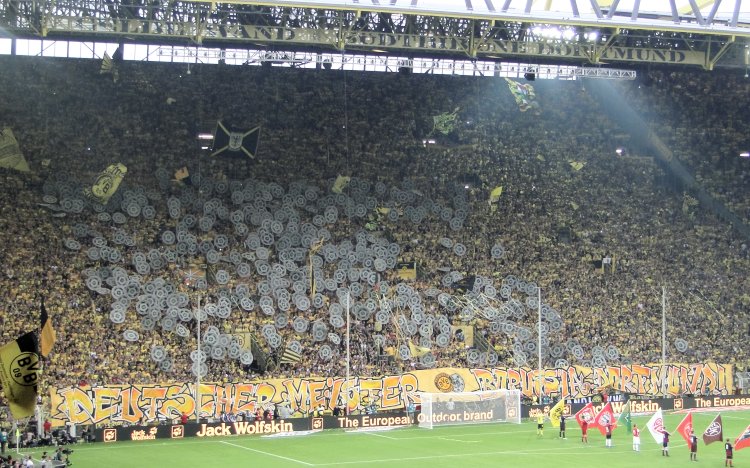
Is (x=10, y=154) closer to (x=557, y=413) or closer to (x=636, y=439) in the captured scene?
(x=557, y=413)

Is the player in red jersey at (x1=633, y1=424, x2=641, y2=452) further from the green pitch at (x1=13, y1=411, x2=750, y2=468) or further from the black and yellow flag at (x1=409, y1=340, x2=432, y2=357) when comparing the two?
the black and yellow flag at (x1=409, y1=340, x2=432, y2=357)

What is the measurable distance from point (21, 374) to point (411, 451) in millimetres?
17519

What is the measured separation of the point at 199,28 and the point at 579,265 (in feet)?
90.6

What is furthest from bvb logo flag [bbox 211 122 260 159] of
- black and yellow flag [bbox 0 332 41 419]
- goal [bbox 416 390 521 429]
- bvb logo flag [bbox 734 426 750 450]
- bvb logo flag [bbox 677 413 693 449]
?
bvb logo flag [bbox 734 426 750 450]

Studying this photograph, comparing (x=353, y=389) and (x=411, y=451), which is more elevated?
(x=353, y=389)

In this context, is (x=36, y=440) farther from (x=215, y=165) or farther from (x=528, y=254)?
(x=528, y=254)

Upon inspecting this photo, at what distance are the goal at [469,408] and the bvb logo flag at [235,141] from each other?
61.0ft

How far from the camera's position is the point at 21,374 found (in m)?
33.9

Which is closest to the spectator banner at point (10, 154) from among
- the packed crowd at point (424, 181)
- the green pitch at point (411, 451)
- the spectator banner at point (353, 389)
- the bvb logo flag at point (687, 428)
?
the packed crowd at point (424, 181)

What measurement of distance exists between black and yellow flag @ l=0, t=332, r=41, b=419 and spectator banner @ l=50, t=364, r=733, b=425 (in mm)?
15429

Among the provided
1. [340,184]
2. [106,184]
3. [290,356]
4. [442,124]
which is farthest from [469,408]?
[106,184]

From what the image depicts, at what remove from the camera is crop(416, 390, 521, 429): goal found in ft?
173

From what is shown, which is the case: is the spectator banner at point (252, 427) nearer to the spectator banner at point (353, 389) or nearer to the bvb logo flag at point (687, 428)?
the spectator banner at point (353, 389)

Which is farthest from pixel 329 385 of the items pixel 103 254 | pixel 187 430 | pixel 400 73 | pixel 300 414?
pixel 400 73
